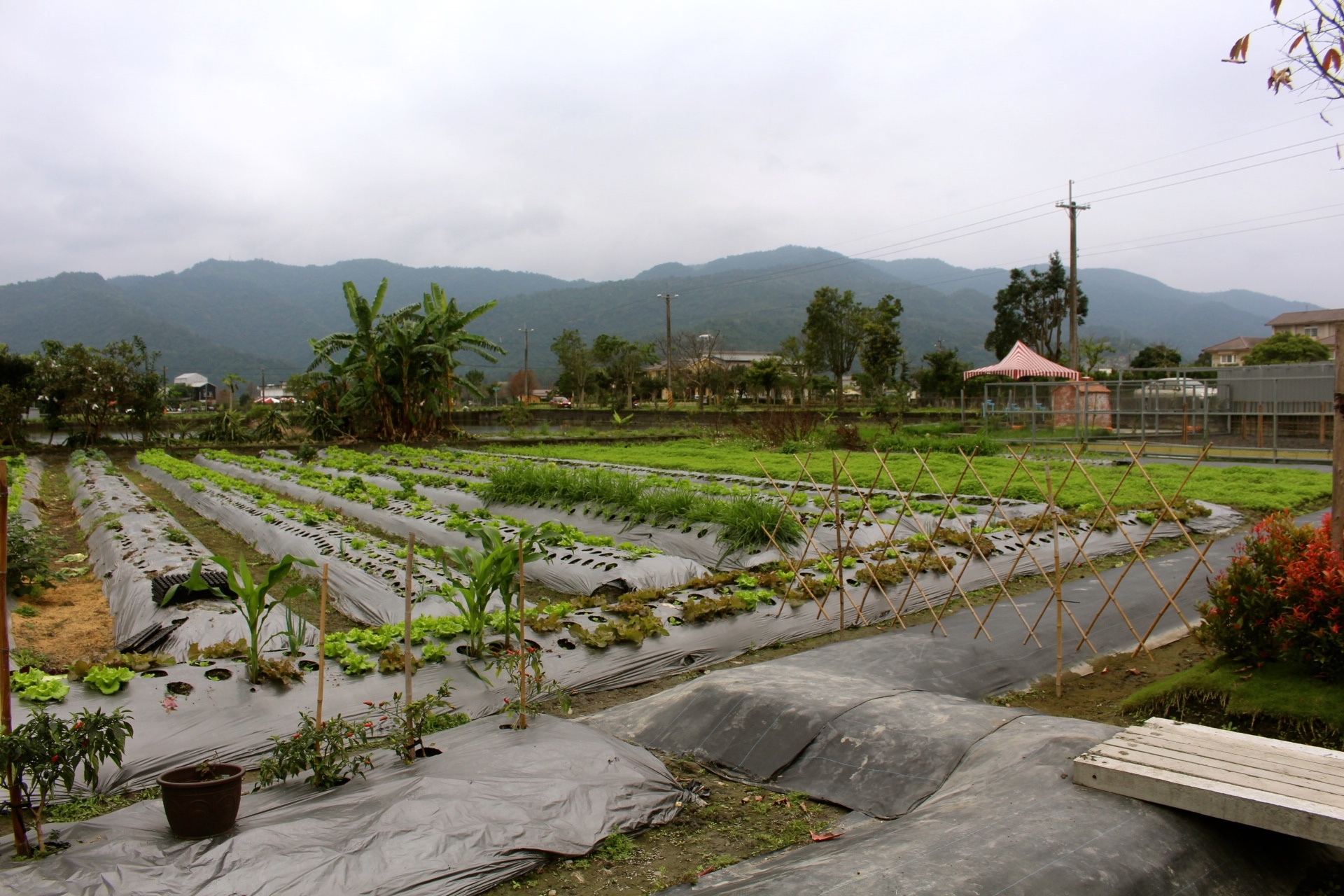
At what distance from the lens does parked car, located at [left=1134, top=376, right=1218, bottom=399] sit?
63.1ft

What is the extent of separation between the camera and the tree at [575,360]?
185ft

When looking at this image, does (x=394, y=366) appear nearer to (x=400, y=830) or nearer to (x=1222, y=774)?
(x=400, y=830)

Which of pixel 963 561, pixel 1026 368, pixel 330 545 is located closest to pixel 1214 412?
pixel 1026 368

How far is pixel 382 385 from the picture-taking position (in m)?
23.5

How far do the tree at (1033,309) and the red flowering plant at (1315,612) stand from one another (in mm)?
52922

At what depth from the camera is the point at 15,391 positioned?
22.4 metres

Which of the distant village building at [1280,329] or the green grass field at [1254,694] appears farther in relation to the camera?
the distant village building at [1280,329]

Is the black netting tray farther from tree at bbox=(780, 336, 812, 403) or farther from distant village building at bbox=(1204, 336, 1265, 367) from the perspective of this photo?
distant village building at bbox=(1204, 336, 1265, 367)

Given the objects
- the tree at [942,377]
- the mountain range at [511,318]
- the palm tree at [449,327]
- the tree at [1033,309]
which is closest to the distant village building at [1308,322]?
the tree at [1033,309]

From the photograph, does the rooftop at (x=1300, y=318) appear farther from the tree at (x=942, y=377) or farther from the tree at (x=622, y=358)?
the tree at (x=622, y=358)

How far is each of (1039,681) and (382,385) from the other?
21363 millimetres

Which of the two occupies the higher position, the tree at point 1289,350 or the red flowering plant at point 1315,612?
the tree at point 1289,350

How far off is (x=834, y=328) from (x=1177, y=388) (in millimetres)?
26308

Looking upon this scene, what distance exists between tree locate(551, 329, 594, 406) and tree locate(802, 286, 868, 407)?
54.4ft
